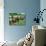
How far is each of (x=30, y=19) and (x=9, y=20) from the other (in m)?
0.82

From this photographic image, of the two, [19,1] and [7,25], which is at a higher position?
[19,1]

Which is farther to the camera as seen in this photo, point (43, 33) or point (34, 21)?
point (34, 21)

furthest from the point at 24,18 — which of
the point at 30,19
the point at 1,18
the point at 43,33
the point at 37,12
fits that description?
the point at 43,33

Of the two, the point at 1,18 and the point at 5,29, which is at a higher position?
the point at 1,18

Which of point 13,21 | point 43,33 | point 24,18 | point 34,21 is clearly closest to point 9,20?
point 13,21

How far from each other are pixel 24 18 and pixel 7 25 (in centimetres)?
71

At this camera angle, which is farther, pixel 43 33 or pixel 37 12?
pixel 37 12

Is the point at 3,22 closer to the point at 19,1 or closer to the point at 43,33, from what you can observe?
the point at 19,1

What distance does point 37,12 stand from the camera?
524cm

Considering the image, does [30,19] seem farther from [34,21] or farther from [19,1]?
[19,1]

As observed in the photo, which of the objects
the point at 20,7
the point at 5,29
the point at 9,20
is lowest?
the point at 5,29

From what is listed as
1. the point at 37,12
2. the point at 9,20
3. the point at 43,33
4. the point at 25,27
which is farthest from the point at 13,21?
the point at 43,33

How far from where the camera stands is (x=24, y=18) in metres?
5.24

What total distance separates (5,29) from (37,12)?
55.3 inches
